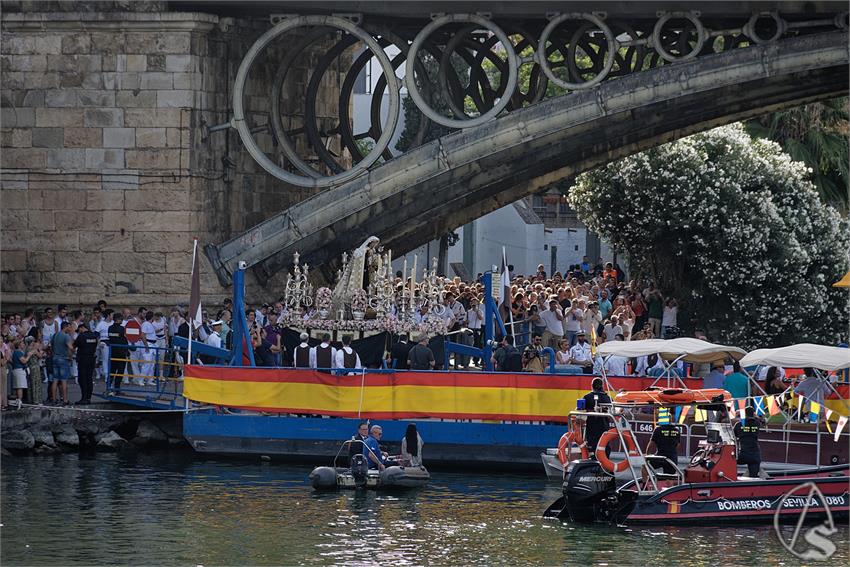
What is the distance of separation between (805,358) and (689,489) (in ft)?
8.96

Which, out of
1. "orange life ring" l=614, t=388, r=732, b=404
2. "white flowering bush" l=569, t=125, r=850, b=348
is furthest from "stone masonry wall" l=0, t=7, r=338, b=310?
"orange life ring" l=614, t=388, r=732, b=404

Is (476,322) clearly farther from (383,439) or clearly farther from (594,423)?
(594,423)

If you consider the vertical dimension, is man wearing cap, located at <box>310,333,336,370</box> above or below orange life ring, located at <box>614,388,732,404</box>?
above

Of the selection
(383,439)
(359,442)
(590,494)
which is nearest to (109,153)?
(383,439)

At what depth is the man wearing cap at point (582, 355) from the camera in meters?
30.1

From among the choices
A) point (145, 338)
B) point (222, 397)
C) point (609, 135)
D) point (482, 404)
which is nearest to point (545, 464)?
point (482, 404)

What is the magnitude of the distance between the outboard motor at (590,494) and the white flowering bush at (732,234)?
14.2 meters

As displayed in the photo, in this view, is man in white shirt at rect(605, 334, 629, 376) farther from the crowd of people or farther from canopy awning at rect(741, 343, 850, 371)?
canopy awning at rect(741, 343, 850, 371)

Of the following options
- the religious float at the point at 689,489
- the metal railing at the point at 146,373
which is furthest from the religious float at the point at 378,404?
the religious float at the point at 689,489

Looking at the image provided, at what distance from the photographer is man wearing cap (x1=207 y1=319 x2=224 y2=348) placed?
31078 mm

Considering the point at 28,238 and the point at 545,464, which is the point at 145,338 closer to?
the point at 28,238

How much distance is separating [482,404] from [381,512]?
410cm

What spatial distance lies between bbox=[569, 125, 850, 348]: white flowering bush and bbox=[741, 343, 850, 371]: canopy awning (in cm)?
1182

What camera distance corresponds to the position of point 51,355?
1181 inches
